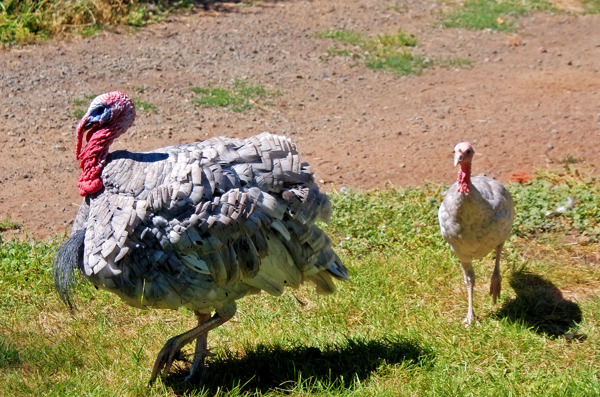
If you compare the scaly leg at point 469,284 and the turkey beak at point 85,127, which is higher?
the turkey beak at point 85,127

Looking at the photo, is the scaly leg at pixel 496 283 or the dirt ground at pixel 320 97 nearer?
the scaly leg at pixel 496 283

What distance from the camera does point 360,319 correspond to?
17.0ft

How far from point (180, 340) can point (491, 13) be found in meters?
10.1

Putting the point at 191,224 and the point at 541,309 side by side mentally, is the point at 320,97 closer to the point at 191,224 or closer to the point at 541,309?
the point at 541,309

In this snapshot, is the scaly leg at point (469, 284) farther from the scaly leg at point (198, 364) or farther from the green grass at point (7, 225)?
the green grass at point (7, 225)

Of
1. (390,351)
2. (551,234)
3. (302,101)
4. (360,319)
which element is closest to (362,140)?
(302,101)

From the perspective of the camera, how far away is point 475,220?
5.12m

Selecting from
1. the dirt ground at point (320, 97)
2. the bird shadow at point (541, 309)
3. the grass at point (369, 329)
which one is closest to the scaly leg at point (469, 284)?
the grass at point (369, 329)

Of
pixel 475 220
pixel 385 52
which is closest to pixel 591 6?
pixel 385 52

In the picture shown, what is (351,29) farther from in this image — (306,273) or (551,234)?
(306,273)

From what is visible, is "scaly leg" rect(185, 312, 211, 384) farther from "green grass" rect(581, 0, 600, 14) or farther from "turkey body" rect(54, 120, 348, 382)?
"green grass" rect(581, 0, 600, 14)

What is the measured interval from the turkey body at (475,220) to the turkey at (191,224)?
1.12 m

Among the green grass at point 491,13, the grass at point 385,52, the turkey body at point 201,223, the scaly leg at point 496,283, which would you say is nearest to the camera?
the turkey body at point 201,223

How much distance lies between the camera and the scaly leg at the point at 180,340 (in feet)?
13.8
